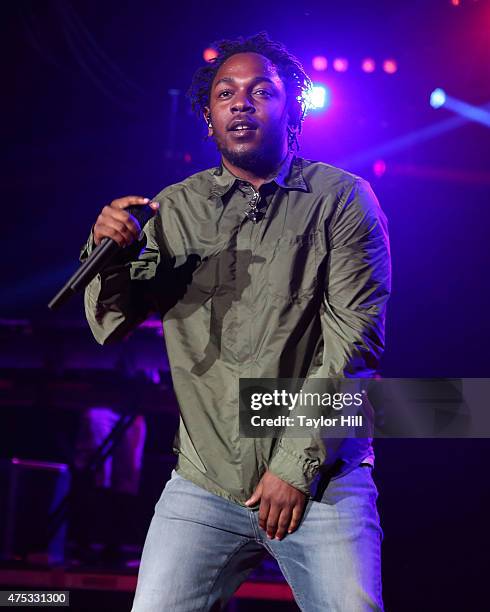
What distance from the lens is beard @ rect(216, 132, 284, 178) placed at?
8.16 feet

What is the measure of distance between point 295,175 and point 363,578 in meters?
1.32

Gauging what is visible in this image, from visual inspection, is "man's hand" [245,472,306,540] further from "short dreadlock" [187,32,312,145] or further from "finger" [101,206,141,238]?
"short dreadlock" [187,32,312,145]

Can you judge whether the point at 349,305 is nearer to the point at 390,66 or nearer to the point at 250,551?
the point at 250,551

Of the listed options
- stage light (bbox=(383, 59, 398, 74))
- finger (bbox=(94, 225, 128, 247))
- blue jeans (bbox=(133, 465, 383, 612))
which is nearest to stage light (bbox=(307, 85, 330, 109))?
stage light (bbox=(383, 59, 398, 74))

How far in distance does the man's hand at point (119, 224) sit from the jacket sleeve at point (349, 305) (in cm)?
64

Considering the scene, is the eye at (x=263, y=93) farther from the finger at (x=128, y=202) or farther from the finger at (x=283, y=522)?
the finger at (x=283, y=522)

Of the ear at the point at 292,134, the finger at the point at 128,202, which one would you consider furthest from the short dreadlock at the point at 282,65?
the finger at the point at 128,202

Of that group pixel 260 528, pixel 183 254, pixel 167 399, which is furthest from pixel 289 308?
pixel 167 399

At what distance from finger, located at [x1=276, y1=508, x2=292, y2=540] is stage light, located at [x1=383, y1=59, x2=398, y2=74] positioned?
5308 millimetres

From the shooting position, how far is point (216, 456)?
2.20 m

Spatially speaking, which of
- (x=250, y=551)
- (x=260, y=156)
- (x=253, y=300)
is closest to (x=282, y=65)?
(x=260, y=156)

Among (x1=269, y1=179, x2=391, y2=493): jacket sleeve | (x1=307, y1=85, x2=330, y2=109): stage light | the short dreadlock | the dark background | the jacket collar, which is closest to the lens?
(x1=269, y1=179, x2=391, y2=493): jacket sleeve

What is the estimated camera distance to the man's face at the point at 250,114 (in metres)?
2.49

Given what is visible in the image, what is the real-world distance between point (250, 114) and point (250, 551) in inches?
57.3
